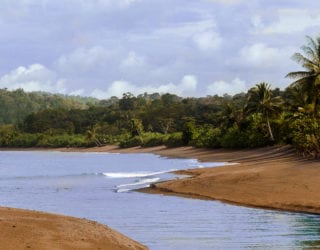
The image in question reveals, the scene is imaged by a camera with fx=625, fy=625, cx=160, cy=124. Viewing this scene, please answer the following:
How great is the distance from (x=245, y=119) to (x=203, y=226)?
5925cm

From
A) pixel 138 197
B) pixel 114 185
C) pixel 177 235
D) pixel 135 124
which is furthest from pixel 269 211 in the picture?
pixel 135 124

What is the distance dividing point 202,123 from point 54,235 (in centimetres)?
11621

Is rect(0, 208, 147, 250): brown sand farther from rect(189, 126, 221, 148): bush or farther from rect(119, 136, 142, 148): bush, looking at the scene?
rect(119, 136, 142, 148): bush

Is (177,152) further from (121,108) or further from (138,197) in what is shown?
(121,108)

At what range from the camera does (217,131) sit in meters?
93.0

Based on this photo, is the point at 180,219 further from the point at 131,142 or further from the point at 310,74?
the point at 131,142

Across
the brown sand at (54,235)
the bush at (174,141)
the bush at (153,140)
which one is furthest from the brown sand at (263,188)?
the bush at (153,140)

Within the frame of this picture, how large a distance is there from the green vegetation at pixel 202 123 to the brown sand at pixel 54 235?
30.7 metres

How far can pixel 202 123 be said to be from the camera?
132250 mm

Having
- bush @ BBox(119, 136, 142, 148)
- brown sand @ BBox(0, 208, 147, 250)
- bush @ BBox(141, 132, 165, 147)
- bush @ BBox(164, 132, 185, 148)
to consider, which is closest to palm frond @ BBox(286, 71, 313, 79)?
brown sand @ BBox(0, 208, 147, 250)

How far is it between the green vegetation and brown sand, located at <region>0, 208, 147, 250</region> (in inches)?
1210

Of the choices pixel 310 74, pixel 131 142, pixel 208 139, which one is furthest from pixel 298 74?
pixel 131 142

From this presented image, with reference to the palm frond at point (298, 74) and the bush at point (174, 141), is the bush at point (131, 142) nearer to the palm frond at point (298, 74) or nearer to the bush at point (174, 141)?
the bush at point (174, 141)

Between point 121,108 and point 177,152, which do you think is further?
point 121,108
